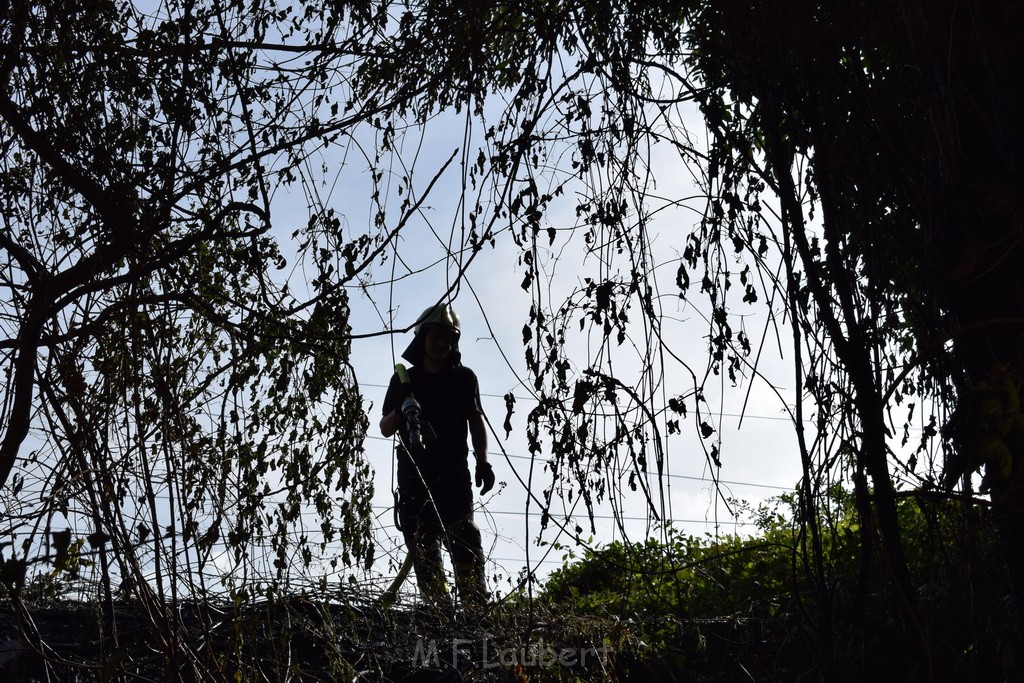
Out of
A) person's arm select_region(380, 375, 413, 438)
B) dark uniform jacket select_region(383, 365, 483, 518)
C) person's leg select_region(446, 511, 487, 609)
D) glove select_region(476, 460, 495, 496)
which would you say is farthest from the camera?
dark uniform jacket select_region(383, 365, 483, 518)

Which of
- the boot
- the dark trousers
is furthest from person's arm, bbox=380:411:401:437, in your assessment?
the boot

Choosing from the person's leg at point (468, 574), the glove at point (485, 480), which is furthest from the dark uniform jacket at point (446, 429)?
the glove at point (485, 480)

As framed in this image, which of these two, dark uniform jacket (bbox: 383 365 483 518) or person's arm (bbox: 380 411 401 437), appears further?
dark uniform jacket (bbox: 383 365 483 518)

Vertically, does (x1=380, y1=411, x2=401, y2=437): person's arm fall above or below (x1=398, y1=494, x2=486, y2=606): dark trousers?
above

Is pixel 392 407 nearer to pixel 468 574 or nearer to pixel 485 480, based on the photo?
pixel 468 574

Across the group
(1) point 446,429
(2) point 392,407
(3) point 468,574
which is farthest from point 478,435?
(3) point 468,574

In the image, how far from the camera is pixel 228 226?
333 centimetres

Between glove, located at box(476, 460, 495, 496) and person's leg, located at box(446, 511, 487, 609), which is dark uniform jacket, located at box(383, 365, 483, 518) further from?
glove, located at box(476, 460, 495, 496)

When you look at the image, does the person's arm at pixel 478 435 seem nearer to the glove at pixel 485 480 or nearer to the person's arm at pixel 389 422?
the person's arm at pixel 389 422

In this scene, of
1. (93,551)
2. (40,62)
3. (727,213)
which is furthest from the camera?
(40,62)

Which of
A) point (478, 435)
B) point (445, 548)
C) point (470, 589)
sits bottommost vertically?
point (470, 589)

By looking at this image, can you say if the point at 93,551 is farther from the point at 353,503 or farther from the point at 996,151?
the point at 996,151

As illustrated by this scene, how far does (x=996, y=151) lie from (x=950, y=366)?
57 centimetres

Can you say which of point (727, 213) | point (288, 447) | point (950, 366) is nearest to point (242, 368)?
point (288, 447)
